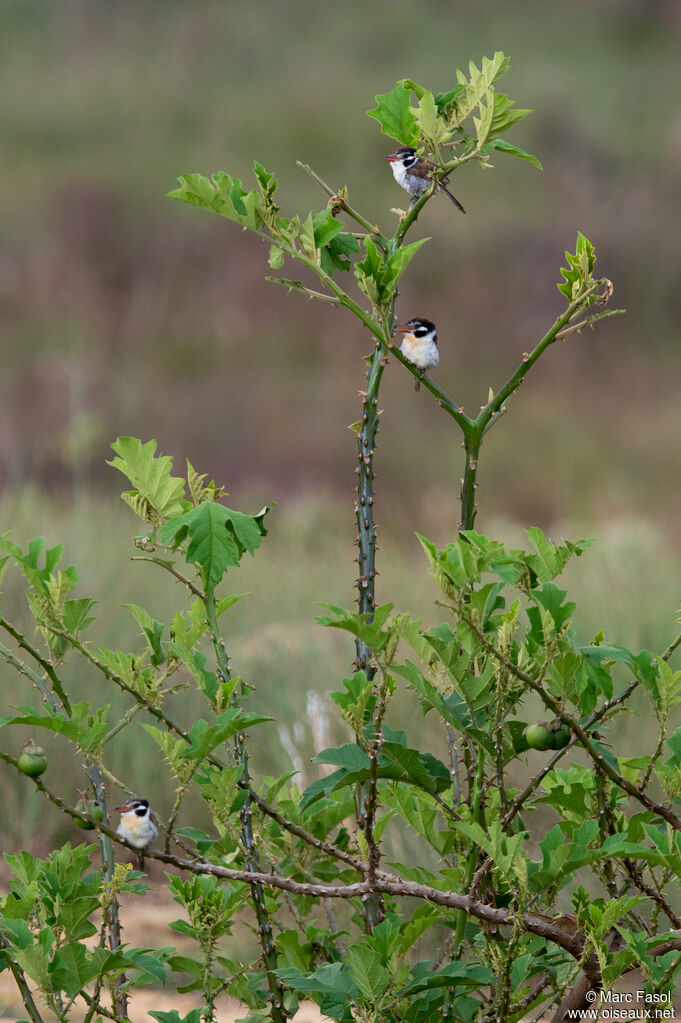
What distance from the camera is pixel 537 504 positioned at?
949 cm

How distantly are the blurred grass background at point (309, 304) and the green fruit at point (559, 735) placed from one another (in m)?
2.78

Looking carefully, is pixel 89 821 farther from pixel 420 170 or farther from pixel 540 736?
pixel 420 170

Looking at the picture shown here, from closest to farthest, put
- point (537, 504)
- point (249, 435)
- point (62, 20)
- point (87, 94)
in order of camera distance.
→ point (537, 504), point (249, 435), point (87, 94), point (62, 20)

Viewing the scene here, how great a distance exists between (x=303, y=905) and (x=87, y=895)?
1.00ft

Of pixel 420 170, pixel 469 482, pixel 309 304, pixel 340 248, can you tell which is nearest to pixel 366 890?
pixel 469 482

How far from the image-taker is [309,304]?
13891mm

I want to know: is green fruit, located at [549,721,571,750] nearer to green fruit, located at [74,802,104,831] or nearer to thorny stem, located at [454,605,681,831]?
thorny stem, located at [454,605,681,831]

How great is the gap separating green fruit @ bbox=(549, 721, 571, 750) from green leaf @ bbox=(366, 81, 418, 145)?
0.59m

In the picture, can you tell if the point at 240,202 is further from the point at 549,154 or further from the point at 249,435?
the point at 549,154

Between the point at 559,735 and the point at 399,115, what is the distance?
0.63 m

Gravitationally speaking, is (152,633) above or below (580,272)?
below

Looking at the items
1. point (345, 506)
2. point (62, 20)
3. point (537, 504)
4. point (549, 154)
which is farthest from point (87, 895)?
point (62, 20)

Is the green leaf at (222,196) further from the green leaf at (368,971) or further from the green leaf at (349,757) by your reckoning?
the green leaf at (368,971)

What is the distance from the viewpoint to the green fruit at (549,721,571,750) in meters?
1.01
